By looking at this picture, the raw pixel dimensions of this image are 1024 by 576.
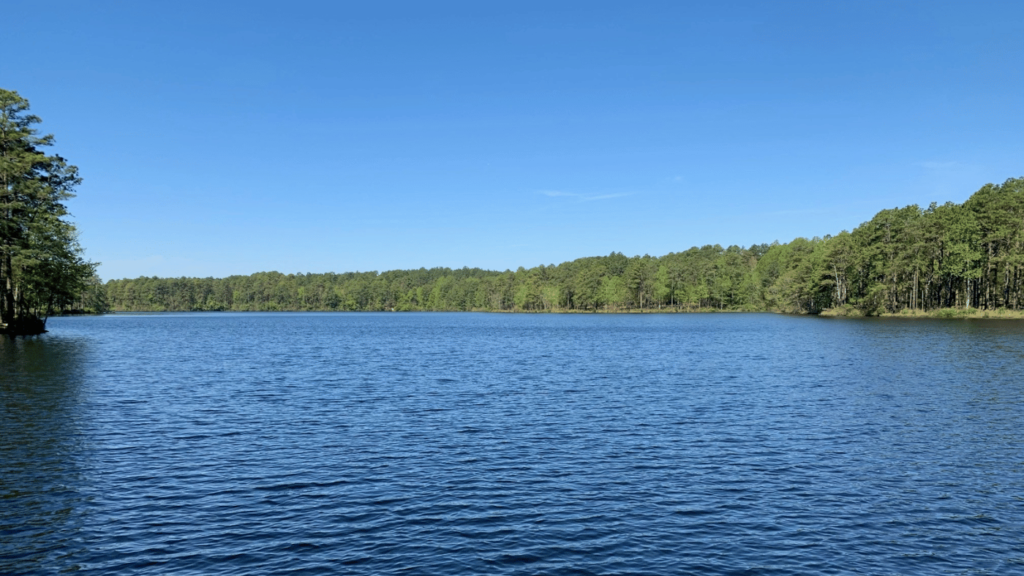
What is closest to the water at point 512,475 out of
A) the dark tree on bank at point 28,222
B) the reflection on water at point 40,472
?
the reflection on water at point 40,472

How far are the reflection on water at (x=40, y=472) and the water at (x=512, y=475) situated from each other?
0.09m

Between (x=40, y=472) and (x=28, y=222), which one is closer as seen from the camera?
Answer: (x=40, y=472)

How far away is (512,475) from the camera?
67.2ft

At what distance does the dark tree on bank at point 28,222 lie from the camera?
69.2m

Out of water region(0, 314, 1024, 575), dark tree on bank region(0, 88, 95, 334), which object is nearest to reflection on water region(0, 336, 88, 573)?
water region(0, 314, 1024, 575)

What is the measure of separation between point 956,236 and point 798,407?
115m

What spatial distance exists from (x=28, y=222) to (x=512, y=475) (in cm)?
7511

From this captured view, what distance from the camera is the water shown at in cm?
1420

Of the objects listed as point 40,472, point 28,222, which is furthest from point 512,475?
point 28,222

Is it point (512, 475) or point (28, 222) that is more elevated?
point (28, 222)

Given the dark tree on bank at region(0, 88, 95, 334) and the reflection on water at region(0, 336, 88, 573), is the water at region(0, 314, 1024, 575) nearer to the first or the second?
the reflection on water at region(0, 336, 88, 573)

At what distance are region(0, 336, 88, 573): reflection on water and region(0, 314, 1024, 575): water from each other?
9 cm

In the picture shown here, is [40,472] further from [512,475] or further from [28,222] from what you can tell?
[28,222]

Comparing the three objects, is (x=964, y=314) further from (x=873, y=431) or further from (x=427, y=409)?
(x=427, y=409)
